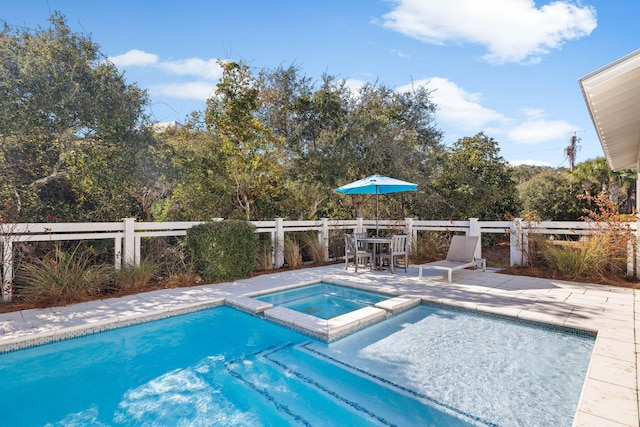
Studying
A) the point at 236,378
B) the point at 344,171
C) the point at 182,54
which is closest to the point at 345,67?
the point at 344,171

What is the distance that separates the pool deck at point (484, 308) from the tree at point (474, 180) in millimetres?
4885

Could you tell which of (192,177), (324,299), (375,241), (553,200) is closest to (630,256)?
(375,241)

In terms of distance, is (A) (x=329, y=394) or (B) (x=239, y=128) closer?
(A) (x=329, y=394)

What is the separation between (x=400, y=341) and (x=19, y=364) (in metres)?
3.94

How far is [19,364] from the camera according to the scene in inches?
128

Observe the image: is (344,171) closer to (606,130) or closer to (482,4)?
(482,4)

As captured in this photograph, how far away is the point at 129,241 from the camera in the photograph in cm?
591

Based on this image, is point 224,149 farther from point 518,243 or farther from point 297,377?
point 518,243

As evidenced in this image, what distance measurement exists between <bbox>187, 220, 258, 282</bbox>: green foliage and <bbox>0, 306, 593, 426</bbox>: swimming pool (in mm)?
2102

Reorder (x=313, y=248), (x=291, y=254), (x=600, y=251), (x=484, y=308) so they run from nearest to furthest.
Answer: (x=484, y=308)
(x=600, y=251)
(x=291, y=254)
(x=313, y=248)

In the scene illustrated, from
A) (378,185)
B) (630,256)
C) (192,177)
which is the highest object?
(192,177)

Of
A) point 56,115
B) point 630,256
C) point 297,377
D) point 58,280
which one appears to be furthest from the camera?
point 630,256

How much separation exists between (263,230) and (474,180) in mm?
8183

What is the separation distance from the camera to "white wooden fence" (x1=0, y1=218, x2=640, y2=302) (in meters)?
4.84
